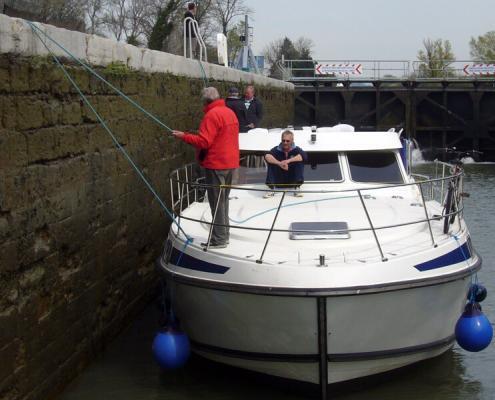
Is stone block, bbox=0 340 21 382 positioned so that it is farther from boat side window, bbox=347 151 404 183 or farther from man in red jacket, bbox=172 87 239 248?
boat side window, bbox=347 151 404 183

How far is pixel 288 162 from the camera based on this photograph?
8.05m

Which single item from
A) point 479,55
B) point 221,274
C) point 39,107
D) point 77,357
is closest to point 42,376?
point 77,357

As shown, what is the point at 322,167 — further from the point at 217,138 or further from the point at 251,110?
the point at 251,110

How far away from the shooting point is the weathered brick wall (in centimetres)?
558

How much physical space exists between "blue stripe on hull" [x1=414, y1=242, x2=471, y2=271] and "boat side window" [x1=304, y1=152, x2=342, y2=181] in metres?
1.84

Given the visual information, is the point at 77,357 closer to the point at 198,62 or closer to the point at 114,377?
the point at 114,377

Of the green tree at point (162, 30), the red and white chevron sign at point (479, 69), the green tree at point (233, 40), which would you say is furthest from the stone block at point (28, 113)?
the green tree at point (233, 40)

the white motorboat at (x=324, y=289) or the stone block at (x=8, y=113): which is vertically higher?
the stone block at (x=8, y=113)

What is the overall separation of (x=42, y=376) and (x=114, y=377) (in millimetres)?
1070

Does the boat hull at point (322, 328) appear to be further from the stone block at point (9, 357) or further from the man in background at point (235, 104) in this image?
the man in background at point (235, 104)

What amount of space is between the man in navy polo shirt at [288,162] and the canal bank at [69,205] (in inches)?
59.2

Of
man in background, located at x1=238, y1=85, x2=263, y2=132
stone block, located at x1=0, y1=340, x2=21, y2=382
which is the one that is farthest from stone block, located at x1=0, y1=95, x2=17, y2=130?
man in background, located at x1=238, y1=85, x2=263, y2=132

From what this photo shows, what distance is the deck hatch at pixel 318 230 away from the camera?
6.46 metres

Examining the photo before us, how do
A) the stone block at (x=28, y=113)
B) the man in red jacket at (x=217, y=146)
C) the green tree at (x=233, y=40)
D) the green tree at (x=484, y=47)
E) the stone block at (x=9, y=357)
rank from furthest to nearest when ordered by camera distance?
the green tree at (x=484, y=47) < the green tree at (x=233, y=40) < the man in red jacket at (x=217, y=146) < the stone block at (x=28, y=113) < the stone block at (x=9, y=357)
